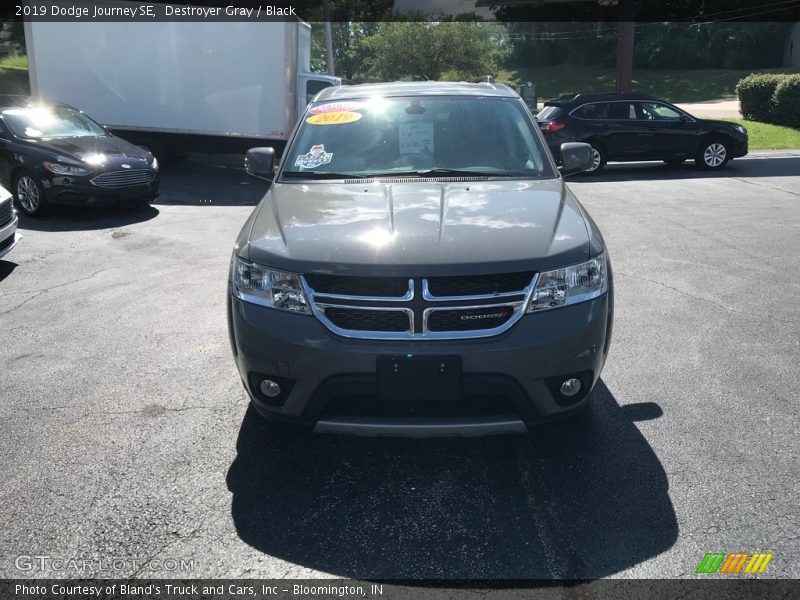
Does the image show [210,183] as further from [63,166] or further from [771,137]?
[771,137]

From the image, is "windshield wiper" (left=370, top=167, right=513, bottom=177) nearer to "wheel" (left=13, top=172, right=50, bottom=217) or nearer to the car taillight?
"wheel" (left=13, top=172, right=50, bottom=217)

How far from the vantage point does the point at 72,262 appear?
7.93m

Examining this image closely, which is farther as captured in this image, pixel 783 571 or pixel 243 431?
pixel 243 431

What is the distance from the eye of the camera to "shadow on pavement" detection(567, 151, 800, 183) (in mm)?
14883

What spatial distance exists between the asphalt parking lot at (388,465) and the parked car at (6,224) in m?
1.19

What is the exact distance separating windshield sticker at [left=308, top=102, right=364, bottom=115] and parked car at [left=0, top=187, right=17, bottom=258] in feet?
13.1

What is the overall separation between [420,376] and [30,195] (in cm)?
925

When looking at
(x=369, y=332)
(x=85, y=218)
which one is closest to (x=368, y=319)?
(x=369, y=332)

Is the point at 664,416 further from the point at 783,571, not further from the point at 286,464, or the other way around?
the point at 286,464

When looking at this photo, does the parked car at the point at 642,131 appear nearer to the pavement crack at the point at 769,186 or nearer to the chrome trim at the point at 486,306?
the pavement crack at the point at 769,186

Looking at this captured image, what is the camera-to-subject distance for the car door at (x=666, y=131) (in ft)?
51.4

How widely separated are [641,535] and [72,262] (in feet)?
22.5

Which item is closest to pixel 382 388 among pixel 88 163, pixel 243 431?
pixel 243 431

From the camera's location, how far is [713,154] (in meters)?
15.7
